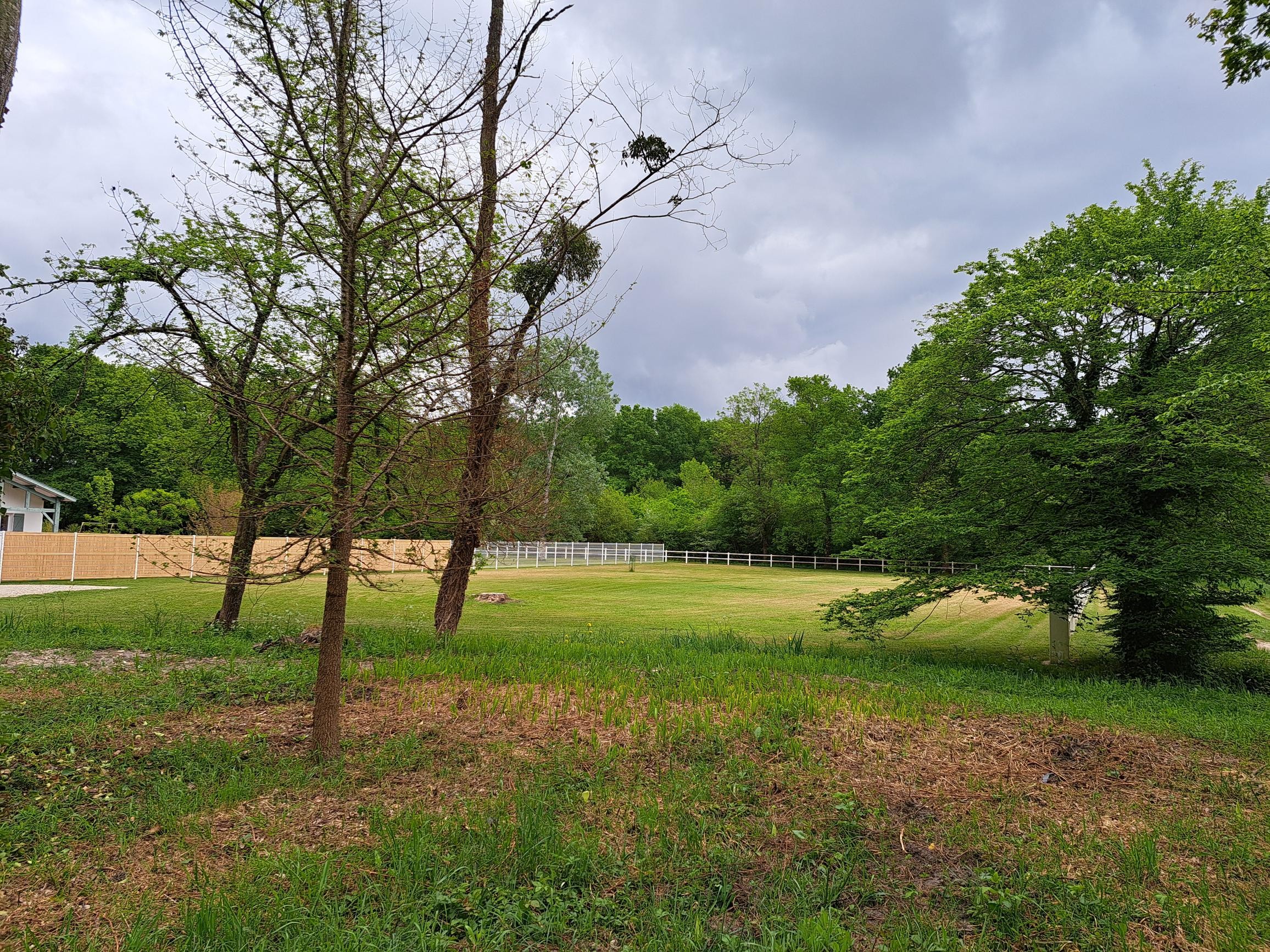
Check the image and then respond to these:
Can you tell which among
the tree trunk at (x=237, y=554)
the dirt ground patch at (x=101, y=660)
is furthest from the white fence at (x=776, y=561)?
the dirt ground patch at (x=101, y=660)

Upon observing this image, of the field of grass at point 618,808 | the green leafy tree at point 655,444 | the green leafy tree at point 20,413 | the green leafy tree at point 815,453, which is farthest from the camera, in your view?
the green leafy tree at point 655,444

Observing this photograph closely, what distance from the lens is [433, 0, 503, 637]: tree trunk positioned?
4895 millimetres

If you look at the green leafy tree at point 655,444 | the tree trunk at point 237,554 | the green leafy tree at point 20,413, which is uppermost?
the green leafy tree at point 655,444

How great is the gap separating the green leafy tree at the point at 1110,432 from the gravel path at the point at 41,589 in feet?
70.2

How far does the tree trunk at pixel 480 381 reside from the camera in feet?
16.1

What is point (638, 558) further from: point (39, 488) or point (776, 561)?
point (39, 488)

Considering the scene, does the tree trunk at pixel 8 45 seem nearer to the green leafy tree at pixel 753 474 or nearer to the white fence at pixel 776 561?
the white fence at pixel 776 561

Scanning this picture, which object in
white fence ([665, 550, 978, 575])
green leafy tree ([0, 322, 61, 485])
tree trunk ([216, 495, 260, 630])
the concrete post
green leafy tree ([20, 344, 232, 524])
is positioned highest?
green leafy tree ([20, 344, 232, 524])

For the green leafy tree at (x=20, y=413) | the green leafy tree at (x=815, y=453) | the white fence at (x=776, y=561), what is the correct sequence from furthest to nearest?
the green leafy tree at (x=815, y=453) → the white fence at (x=776, y=561) → the green leafy tree at (x=20, y=413)

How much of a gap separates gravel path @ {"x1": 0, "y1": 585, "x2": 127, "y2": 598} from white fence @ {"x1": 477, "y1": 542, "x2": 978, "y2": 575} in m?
19.3

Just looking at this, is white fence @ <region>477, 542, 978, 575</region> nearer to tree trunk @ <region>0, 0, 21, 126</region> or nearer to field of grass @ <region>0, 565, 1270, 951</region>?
field of grass @ <region>0, 565, 1270, 951</region>

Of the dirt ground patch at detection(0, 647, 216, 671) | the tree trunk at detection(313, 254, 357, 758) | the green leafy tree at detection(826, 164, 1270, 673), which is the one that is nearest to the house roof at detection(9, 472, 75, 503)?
the dirt ground patch at detection(0, 647, 216, 671)

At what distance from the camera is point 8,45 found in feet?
12.0

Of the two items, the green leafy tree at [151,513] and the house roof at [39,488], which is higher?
the house roof at [39,488]
